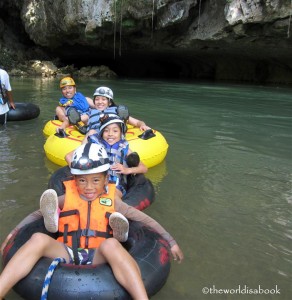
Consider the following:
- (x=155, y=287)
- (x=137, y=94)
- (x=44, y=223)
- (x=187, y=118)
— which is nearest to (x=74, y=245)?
(x=44, y=223)

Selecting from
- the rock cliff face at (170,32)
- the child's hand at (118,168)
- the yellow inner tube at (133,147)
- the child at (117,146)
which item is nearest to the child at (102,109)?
the yellow inner tube at (133,147)

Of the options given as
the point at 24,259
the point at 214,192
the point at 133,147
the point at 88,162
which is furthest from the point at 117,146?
the point at 24,259

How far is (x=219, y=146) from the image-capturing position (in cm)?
623

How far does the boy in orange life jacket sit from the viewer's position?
2229 mm

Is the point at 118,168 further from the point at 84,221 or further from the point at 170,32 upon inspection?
the point at 170,32

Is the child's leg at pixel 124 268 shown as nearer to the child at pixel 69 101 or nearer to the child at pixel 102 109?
the child at pixel 102 109

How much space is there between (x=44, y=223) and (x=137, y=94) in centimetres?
1013

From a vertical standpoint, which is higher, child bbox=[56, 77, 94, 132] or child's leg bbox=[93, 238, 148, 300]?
child bbox=[56, 77, 94, 132]

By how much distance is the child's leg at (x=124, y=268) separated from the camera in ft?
7.13

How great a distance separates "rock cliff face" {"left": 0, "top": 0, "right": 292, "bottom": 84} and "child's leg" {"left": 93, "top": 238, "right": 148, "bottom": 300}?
39.2 feet

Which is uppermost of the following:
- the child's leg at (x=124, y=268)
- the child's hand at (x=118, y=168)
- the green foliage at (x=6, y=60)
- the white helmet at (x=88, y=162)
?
the green foliage at (x=6, y=60)

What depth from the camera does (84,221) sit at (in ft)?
8.68

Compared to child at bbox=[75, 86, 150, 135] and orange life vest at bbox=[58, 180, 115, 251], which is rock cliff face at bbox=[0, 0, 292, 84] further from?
orange life vest at bbox=[58, 180, 115, 251]

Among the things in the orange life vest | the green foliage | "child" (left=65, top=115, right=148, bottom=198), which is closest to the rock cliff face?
the green foliage
